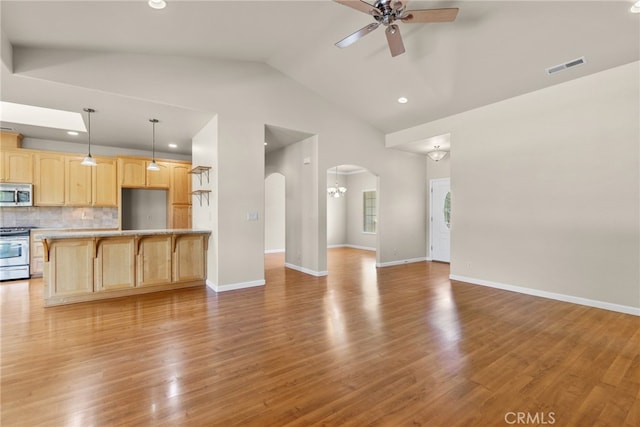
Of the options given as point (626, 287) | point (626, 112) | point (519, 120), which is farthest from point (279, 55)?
point (626, 287)

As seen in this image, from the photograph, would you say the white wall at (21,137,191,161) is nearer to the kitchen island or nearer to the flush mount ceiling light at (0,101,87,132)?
the flush mount ceiling light at (0,101,87,132)

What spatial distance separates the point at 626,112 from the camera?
370cm

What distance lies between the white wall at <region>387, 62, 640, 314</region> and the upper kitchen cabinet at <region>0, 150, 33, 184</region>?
27.3ft

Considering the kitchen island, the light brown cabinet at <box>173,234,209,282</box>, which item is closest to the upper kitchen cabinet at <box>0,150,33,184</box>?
the kitchen island

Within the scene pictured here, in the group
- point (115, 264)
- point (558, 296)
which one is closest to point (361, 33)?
point (558, 296)

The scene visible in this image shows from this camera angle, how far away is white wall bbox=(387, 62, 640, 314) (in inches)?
147

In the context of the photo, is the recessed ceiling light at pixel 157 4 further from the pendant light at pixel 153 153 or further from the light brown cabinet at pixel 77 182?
the light brown cabinet at pixel 77 182

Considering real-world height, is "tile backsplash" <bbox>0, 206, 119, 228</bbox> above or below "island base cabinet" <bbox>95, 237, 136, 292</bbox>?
above

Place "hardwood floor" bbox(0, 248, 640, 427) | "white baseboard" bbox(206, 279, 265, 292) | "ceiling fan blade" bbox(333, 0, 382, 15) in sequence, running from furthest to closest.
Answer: "white baseboard" bbox(206, 279, 265, 292) < "ceiling fan blade" bbox(333, 0, 382, 15) < "hardwood floor" bbox(0, 248, 640, 427)

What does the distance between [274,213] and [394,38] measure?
284 inches

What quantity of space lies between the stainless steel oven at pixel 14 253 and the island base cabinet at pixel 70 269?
2.45m

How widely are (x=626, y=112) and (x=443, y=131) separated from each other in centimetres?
254

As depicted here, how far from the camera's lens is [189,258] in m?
4.98

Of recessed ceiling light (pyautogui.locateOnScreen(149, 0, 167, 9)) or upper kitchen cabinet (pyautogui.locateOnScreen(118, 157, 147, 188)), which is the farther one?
upper kitchen cabinet (pyautogui.locateOnScreen(118, 157, 147, 188))
